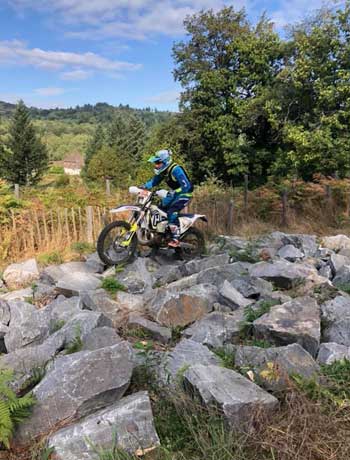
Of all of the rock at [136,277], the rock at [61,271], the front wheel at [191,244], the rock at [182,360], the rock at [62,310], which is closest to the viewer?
the rock at [182,360]

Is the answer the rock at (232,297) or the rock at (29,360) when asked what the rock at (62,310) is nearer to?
the rock at (29,360)

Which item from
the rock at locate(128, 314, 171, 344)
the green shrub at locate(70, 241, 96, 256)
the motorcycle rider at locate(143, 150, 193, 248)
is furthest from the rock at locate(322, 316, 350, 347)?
the green shrub at locate(70, 241, 96, 256)

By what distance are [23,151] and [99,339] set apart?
38297 millimetres

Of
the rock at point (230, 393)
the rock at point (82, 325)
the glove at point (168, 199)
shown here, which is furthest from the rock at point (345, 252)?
the rock at point (230, 393)

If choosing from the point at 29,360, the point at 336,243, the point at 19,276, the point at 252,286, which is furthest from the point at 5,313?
the point at 336,243

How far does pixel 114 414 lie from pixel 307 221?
808 cm

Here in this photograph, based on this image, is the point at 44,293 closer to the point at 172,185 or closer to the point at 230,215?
the point at 172,185

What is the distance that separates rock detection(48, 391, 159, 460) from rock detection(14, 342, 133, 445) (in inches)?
4.7

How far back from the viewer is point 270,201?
1009cm

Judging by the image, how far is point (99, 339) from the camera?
3104 mm

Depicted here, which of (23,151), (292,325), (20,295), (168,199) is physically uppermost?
(23,151)

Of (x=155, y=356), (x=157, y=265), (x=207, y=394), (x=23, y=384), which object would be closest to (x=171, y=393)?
(x=207, y=394)

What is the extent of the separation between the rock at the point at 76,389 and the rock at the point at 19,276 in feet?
9.77

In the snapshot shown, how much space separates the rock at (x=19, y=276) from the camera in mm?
5285
